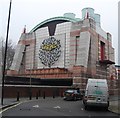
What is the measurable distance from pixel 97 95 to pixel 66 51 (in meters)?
55.6

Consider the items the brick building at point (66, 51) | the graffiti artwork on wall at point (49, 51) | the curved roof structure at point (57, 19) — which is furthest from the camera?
the curved roof structure at point (57, 19)

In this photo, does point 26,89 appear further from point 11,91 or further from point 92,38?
point 92,38

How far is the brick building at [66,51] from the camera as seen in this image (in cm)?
7088

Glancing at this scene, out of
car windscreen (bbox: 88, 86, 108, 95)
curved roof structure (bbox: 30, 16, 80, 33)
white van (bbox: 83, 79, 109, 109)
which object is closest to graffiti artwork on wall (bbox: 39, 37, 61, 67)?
curved roof structure (bbox: 30, 16, 80, 33)

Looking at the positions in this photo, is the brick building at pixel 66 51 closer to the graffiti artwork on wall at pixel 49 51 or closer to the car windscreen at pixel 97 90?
the graffiti artwork on wall at pixel 49 51

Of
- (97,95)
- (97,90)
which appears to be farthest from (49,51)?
(97,95)

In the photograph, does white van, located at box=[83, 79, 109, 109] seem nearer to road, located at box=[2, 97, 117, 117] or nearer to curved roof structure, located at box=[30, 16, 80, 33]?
road, located at box=[2, 97, 117, 117]

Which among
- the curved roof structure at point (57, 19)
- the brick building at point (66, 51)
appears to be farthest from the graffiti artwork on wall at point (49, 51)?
the curved roof structure at point (57, 19)

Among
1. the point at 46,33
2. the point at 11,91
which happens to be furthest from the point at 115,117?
the point at 46,33

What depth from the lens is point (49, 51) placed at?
81.4m

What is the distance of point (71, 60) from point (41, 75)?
29.1 ft

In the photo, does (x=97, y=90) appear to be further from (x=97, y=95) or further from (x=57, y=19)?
(x=57, y=19)

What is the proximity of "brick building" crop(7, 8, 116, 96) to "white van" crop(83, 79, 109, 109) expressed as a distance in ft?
139

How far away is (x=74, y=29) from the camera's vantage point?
7556 cm
